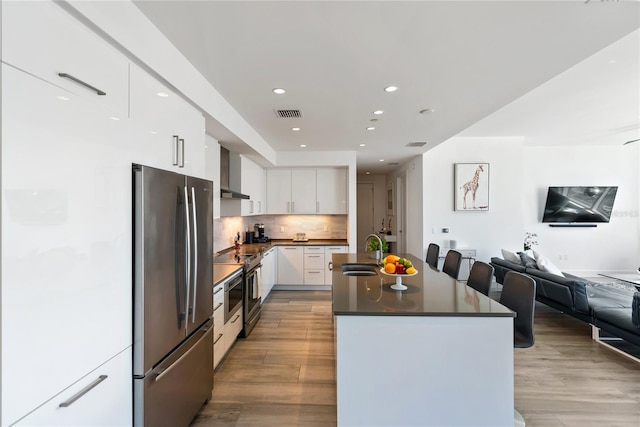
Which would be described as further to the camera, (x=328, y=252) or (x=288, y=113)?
(x=328, y=252)

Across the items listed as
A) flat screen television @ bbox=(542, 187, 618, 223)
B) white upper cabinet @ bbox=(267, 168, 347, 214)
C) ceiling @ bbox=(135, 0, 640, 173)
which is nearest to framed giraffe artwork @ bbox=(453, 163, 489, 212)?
ceiling @ bbox=(135, 0, 640, 173)

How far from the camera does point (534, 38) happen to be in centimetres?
183

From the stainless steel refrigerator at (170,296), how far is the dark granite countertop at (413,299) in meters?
0.96

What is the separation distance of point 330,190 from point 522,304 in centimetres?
404

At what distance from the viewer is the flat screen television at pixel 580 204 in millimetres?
6344

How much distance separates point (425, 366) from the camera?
1740mm

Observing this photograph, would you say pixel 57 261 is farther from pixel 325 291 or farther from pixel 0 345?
pixel 325 291

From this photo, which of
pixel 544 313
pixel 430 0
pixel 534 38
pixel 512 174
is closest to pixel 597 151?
pixel 512 174

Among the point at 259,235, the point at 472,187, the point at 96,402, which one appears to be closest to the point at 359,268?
the point at 96,402

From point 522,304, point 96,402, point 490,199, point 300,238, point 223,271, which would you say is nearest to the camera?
point 96,402

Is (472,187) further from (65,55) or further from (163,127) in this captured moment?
(65,55)

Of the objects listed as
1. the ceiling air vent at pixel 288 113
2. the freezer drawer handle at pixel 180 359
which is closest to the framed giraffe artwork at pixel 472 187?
the ceiling air vent at pixel 288 113

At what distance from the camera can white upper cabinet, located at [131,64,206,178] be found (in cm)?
152

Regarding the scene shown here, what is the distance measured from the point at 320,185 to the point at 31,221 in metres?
4.96
